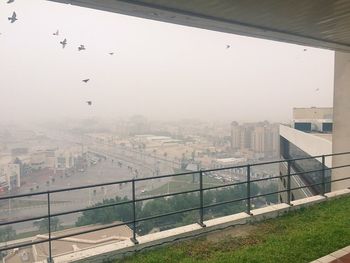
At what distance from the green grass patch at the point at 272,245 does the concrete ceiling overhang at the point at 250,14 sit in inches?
129

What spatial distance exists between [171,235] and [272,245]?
4.64 feet

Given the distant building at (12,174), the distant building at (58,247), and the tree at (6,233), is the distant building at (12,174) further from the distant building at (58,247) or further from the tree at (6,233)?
the distant building at (58,247)

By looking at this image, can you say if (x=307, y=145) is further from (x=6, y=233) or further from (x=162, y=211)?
(x=6, y=233)

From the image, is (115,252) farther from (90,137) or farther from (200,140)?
(200,140)

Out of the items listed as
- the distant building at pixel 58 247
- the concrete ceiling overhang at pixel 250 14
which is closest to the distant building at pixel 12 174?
the distant building at pixel 58 247

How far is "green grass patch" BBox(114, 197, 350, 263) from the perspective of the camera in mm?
4188

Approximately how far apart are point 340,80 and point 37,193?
8188 mm

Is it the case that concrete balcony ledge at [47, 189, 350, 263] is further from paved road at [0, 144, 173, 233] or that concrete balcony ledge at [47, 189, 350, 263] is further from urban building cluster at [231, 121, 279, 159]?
urban building cluster at [231, 121, 279, 159]

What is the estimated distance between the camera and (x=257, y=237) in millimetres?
4887

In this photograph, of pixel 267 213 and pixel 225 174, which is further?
pixel 225 174

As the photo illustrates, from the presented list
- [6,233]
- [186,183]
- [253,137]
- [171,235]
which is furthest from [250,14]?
[253,137]

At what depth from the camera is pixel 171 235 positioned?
15.5 ft

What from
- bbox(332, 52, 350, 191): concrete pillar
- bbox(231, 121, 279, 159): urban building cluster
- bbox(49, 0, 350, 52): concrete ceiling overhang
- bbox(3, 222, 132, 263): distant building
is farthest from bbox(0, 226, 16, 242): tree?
bbox(231, 121, 279, 159): urban building cluster

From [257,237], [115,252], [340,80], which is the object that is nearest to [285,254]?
[257,237]
